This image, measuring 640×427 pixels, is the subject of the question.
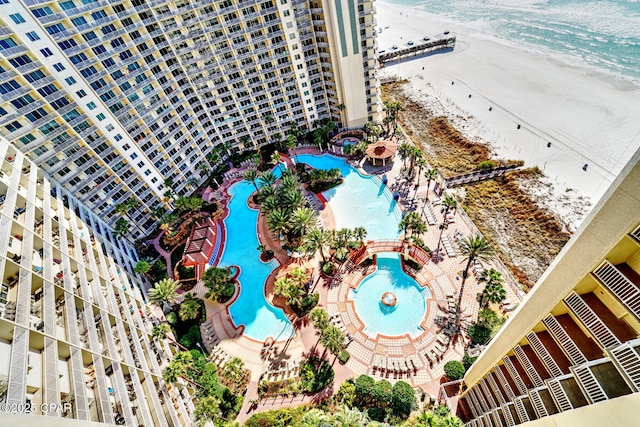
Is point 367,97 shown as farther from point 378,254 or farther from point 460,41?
point 460,41

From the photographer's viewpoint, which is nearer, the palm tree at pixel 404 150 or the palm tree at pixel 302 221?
the palm tree at pixel 302 221

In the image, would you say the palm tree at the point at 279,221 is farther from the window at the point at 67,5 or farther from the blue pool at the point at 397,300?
the window at the point at 67,5

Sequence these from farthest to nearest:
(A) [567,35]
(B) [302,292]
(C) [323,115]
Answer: (A) [567,35], (C) [323,115], (B) [302,292]

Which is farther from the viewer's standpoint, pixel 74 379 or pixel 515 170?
pixel 515 170

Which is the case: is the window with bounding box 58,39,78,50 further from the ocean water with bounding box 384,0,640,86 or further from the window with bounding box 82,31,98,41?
the ocean water with bounding box 384,0,640,86

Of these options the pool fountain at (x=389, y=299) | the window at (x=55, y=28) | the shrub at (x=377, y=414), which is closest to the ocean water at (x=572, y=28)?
the pool fountain at (x=389, y=299)

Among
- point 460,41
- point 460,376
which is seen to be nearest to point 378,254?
point 460,376

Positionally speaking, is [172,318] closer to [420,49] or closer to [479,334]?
[479,334]

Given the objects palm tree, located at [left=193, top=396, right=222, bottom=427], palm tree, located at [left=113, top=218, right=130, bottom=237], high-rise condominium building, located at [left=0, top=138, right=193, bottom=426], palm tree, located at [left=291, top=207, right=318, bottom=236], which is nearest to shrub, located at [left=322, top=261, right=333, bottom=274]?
palm tree, located at [left=291, top=207, right=318, bottom=236]
